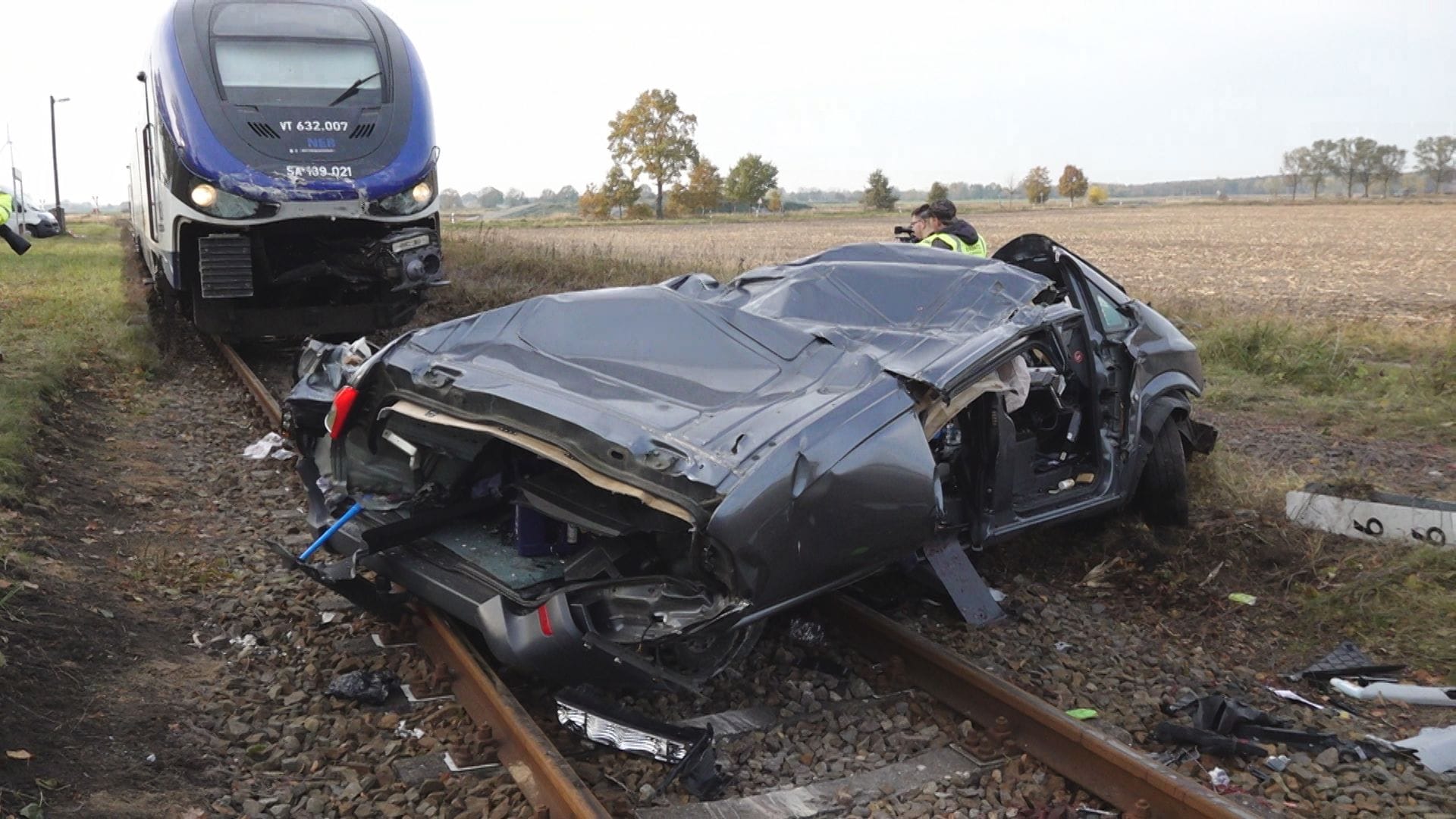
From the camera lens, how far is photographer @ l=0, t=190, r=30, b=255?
8180mm

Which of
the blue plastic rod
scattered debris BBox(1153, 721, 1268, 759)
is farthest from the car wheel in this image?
the blue plastic rod

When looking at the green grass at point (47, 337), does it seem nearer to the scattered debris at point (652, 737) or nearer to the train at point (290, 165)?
the train at point (290, 165)

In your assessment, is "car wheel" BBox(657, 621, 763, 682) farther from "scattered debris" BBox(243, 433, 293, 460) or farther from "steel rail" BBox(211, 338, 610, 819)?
"scattered debris" BBox(243, 433, 293, 460)

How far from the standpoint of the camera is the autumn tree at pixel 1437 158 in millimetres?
96000

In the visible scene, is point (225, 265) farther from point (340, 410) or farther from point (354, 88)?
point (340, 410)

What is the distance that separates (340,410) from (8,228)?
508 centimetres

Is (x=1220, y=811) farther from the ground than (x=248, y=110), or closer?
closer

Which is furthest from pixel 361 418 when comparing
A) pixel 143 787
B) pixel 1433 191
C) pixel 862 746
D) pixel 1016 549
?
pixel 1433 191

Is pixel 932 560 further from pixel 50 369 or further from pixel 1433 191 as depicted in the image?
pixel 1433 191

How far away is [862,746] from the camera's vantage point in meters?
4.12

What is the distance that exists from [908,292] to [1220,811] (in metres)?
2.74

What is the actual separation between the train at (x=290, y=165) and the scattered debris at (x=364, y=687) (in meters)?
6.28

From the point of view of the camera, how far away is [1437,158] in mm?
97188

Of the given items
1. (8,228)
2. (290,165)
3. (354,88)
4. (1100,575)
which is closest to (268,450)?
(8,228)
